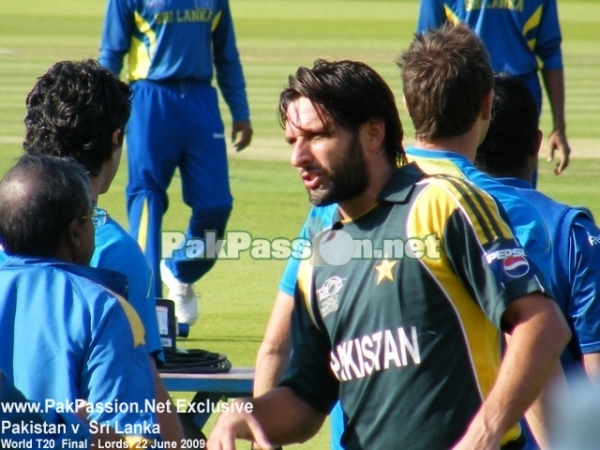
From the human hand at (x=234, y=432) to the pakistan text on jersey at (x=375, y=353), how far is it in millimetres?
311

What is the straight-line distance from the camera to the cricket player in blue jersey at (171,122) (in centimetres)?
864

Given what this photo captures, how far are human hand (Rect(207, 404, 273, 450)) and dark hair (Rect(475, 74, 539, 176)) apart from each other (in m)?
1.67

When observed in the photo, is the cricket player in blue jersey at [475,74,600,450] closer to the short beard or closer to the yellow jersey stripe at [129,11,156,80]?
the short beard

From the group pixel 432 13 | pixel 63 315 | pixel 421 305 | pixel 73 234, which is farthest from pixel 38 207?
pixel 432 13

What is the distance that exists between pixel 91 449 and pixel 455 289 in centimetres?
94

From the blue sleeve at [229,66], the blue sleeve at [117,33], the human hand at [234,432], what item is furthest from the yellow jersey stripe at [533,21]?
the human hand at [234,432]

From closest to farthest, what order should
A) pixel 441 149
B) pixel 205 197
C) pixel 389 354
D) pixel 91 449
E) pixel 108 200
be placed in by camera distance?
pixel 91 449 < pixel 389 354 < pixel 441 149 < pixel 205 197 < pixel 108 200

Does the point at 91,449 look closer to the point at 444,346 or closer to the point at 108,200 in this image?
the point at 444,346

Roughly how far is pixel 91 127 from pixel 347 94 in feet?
2.99

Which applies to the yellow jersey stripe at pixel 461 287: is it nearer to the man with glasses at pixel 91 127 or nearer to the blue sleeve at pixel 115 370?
the blue sleeve at pixel 115 370

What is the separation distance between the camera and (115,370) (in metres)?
3.14

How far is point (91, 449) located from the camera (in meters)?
3.09

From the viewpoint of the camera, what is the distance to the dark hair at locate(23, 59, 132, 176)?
157 inches

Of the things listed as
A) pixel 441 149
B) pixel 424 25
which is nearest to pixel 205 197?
pixel 424 25
